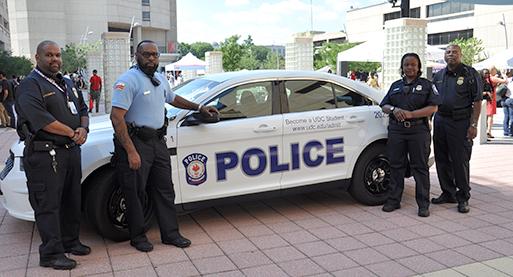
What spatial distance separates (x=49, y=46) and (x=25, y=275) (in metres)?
1.83

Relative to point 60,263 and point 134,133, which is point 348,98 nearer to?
point 134,133

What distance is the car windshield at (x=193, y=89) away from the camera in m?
4.96

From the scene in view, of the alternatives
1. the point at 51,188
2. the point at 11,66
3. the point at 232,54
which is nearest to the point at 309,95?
the point at 51,188

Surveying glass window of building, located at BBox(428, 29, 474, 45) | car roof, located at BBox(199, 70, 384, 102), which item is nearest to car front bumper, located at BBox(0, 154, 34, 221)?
car roof, located at BBox(199, 70, 384, 102)

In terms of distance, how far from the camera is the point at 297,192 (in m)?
5.32

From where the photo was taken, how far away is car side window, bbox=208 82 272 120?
4.98 meters

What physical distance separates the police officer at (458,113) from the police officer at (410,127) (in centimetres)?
34

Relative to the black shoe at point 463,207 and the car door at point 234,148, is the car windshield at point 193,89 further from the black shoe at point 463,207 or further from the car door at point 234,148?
the black shoe at point 463,207

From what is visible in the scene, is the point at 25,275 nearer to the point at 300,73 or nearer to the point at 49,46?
the point at 49,46

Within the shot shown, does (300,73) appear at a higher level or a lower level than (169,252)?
higher

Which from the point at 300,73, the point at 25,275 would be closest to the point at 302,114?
the point at 300,73

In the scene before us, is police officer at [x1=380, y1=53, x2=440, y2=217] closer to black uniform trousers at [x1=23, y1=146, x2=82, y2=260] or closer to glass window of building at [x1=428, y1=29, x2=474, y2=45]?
black uniform trousers at [x1=23, y1=146, x2=82, y2=260]

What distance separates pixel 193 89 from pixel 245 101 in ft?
2.09

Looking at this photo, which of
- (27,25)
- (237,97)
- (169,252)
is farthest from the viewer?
(27,25)
